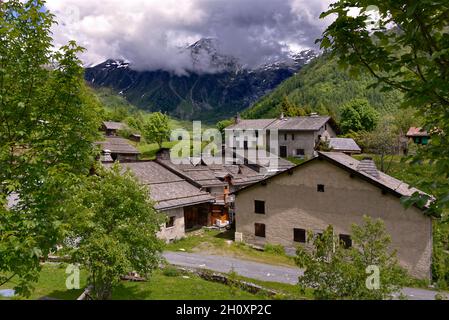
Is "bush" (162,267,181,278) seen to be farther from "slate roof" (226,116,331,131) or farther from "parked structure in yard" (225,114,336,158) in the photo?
"slate roof" (226,116,331,131)

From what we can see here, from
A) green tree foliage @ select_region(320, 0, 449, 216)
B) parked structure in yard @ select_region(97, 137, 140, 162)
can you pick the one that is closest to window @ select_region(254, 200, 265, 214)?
green tree foliage @ select_region(320, 0, 449, 216)

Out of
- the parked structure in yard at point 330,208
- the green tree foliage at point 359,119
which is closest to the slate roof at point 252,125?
the green tree foliage at point 359,119

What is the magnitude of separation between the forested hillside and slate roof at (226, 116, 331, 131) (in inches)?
1745

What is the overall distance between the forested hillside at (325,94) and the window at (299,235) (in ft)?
327

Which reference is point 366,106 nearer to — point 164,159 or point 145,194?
point 164,159

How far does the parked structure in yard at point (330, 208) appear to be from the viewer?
26.3 m

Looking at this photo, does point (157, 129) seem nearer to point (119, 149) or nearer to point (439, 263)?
point (119, 149)

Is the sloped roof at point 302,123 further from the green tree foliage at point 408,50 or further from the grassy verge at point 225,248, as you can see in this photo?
the green tree foliage at point 408,50

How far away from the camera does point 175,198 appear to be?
3481cm

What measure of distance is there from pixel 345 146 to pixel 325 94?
302 ft

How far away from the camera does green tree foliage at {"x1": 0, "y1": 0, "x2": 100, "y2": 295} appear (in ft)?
27.9

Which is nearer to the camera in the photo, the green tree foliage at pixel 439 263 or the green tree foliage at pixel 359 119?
the green tree foliage at pixel 439 263

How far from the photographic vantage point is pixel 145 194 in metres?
17.8
